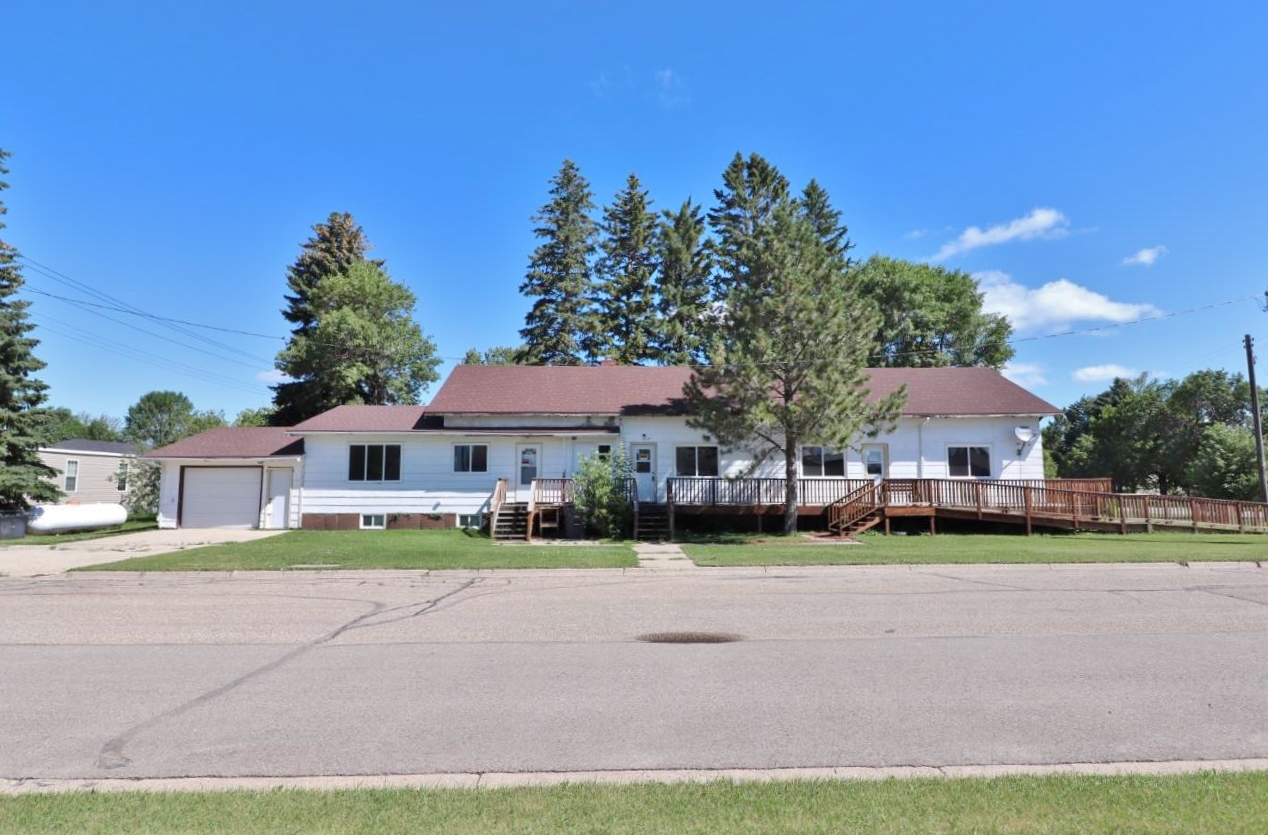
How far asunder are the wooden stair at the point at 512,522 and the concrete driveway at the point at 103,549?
7.20 metres

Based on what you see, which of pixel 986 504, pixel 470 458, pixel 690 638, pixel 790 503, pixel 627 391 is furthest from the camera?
pixel 627 391

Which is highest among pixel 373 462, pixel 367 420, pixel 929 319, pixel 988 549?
pixel 929 319

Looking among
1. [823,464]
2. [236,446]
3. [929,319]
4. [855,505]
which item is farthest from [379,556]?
[929,319]

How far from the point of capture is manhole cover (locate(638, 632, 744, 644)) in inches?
340

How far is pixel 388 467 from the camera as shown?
27.9 m

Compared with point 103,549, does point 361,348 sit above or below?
above

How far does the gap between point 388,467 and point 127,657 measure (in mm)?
20331

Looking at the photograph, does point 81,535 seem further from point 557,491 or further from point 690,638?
point 690,638

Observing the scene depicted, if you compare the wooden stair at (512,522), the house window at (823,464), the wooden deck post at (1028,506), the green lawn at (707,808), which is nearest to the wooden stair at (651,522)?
the wooden stair at (512,522)

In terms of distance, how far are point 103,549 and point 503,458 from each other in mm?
12170

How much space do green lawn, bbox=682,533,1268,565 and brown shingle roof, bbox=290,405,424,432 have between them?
42.8 ft

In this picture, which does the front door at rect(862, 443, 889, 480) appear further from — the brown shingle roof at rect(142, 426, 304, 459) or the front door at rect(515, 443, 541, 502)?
the brown shingle roof at rect(142, 426, 304, 459)

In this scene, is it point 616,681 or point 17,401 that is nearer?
point 616,681

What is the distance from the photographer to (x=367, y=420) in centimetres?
2944
